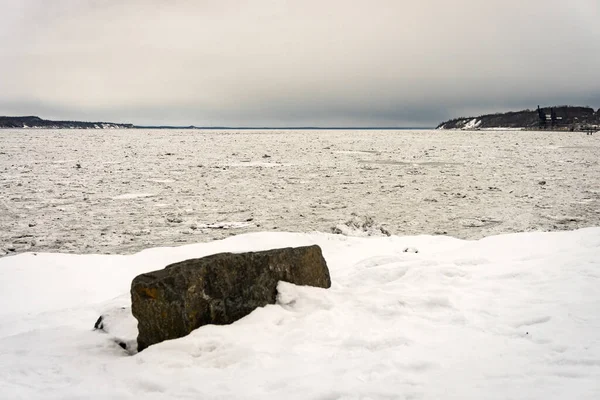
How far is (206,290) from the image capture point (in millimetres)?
4324

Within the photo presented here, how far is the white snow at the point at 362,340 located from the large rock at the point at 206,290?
166 millimetres

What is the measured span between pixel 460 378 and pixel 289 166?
2108 cm

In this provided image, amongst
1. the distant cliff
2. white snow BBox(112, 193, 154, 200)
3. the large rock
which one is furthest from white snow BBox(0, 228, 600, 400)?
the distant cliff

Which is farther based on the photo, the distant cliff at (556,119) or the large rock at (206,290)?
the distant cliff at (556,119)

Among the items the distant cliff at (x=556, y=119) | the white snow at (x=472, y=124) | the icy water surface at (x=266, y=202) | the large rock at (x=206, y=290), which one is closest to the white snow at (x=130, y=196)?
the icy water surface at (x=266, y=202)

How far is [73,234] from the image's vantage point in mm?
9680

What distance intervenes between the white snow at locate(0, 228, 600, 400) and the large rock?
6.5 inches

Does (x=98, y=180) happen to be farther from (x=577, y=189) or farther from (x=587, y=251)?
(x=577, y=189)


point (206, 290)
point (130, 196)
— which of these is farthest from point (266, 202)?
point (206, 290)

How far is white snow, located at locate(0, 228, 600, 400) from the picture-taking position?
315 cm

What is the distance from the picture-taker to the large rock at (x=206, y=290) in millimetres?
4062

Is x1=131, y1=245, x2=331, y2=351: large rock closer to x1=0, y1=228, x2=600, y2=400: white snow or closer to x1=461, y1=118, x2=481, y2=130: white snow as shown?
x1=0, y1=228, x2=600, y2=400: white snow

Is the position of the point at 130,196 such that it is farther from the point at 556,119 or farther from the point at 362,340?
the point at 556,119

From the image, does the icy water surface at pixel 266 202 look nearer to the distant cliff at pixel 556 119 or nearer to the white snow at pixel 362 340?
the white snow at pixel 362 340
